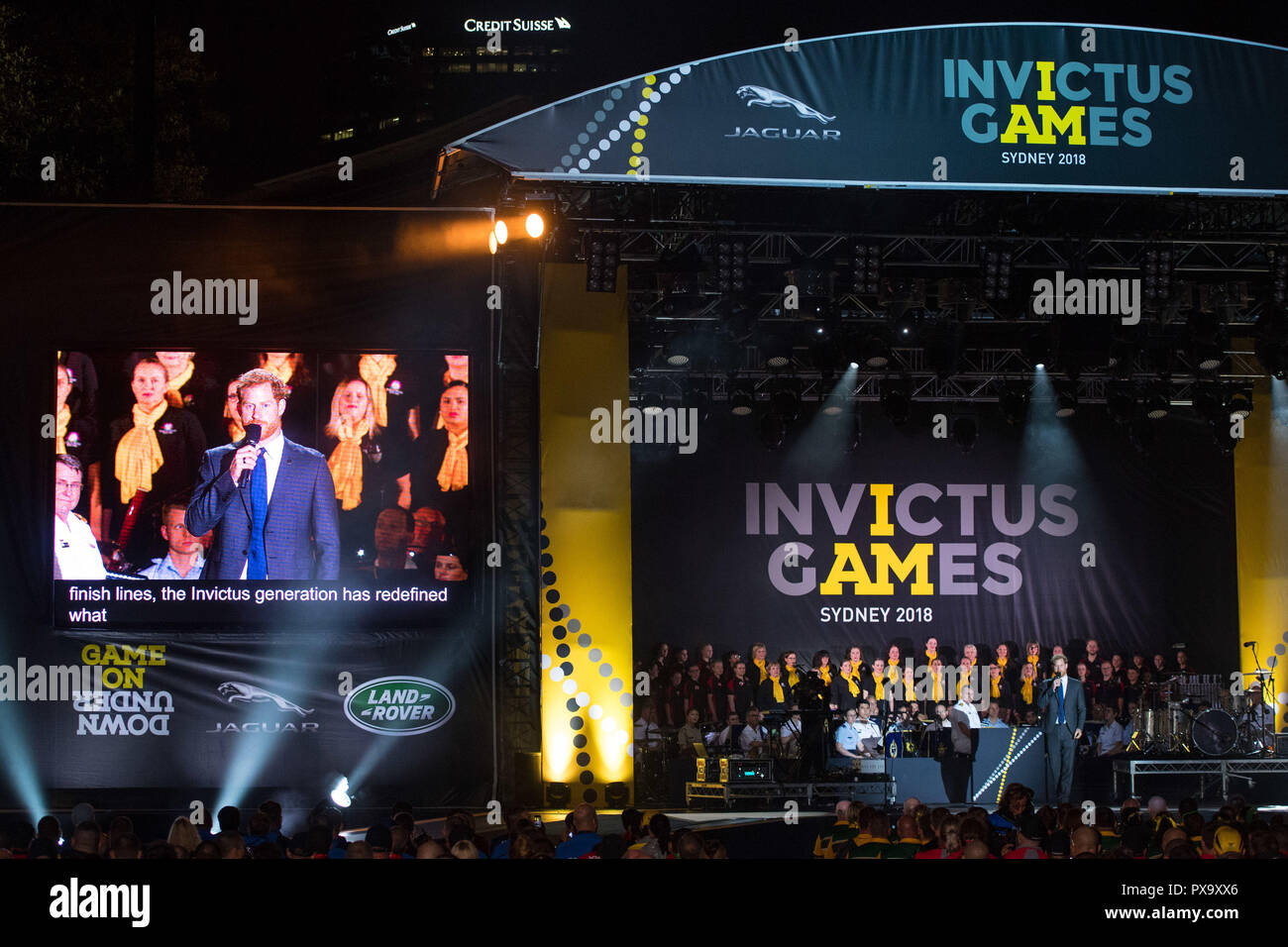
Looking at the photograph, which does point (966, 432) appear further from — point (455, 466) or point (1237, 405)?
point (455, 466)

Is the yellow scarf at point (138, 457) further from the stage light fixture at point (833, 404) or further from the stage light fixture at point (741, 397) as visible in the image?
the stage light fixture at point (833, 404)

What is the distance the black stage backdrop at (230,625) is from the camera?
11.6 metres

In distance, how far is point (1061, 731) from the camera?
13.0m

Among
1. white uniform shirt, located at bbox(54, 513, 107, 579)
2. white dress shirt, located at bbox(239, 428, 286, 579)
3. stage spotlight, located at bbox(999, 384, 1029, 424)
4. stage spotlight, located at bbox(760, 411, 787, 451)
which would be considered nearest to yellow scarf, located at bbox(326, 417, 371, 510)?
white dress shirt, located at bbox(239, 428, 286, 579)

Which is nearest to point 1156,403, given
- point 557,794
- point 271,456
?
point 557,794

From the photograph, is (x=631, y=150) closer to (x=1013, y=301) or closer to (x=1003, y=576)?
(x=1013, y=301)

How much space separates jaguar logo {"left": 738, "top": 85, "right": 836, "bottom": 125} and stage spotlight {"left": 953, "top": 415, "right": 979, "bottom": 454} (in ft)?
19.3

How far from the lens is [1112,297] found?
13.0 m

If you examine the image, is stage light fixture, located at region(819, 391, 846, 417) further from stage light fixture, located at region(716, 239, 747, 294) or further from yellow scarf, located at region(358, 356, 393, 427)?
yellow scarf, located at region(358, 356, 393, 427)

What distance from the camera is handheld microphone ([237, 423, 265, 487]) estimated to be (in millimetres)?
11422

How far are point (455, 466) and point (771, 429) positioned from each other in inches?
180

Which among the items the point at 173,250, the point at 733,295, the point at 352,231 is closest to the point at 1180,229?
the point at 733,295

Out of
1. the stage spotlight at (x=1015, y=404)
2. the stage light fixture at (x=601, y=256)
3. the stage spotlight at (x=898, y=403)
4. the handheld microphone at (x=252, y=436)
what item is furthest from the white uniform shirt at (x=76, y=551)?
the stage spotlight at (x=1015, y=404)
